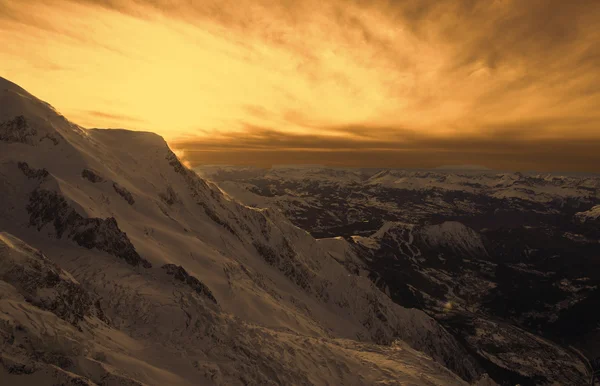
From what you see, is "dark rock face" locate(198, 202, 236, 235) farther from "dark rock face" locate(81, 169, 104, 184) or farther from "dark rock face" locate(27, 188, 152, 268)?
"dark rock face" locate(27, 188, 152, 268)

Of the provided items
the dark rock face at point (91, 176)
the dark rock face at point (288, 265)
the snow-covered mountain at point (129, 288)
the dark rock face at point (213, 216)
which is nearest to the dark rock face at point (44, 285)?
the snow-covered mountain at point (129, 288)

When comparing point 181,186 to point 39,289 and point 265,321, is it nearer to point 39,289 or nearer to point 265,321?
point 265,321

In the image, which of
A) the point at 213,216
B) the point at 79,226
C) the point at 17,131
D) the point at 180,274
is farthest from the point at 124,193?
the point at 213,216

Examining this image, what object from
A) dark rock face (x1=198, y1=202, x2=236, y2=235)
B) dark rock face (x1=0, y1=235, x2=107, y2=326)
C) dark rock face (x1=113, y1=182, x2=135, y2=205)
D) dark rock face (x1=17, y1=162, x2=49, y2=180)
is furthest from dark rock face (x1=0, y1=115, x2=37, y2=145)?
dark rock face (x1=198, y1=202, x2=236, y2=235)

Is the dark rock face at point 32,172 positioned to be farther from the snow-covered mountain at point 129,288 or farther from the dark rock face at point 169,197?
→ the dark rock face at point 169,197

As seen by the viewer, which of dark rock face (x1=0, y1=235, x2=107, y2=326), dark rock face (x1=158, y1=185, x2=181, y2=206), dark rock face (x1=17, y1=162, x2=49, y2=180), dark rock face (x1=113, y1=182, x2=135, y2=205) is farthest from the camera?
dark rock face (x1=158, y1=185, x2=181, y2=206)

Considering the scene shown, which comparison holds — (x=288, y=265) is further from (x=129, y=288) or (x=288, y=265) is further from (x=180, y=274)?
(x=129, y=288)
